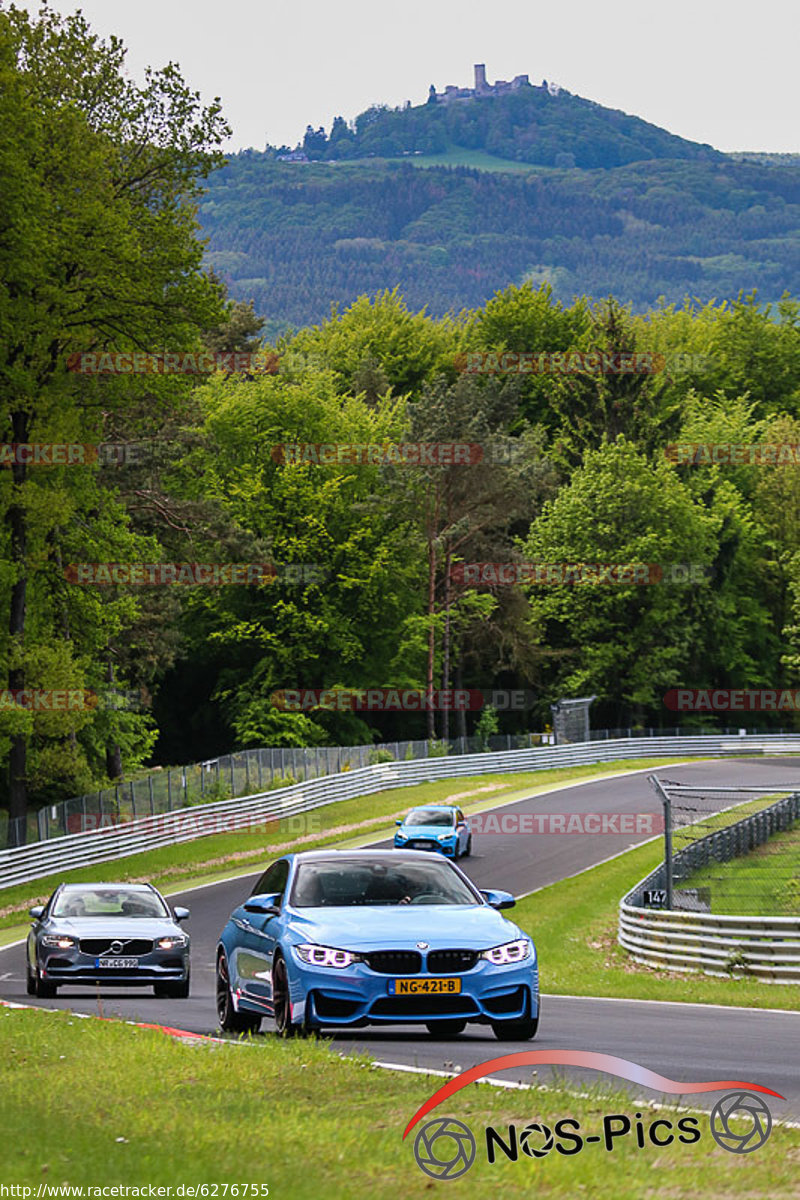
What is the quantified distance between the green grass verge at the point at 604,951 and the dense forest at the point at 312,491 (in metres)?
13.3

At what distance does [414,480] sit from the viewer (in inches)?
2965

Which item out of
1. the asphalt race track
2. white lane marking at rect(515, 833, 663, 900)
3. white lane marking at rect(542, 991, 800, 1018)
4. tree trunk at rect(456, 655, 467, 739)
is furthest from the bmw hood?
tree trunk at rect(456, 655, 467, 739)

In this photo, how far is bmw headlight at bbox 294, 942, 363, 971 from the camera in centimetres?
1135

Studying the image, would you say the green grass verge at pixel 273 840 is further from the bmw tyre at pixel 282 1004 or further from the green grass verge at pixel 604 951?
the bmw tyre at pixel 282 1004

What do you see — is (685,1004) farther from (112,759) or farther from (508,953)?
(112,759)

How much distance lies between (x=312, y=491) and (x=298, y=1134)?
68568 mm

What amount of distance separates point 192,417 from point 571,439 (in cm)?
3767

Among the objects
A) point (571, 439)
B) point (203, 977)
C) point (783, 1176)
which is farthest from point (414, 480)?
point (783, 1176)

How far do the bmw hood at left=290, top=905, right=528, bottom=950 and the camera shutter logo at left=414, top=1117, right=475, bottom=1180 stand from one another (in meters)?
3.71

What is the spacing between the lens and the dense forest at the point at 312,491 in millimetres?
38281

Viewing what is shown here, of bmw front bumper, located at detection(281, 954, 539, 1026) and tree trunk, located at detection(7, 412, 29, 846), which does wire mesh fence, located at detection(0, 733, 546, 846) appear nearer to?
tree trunk, located at detection(7, 412, 29, 846)

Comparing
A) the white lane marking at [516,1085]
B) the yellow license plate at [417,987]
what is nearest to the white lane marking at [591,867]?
the yellow license plate at [417,987]

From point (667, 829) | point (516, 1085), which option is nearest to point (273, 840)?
point (667, 829)

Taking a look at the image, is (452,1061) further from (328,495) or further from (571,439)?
(571,439)
